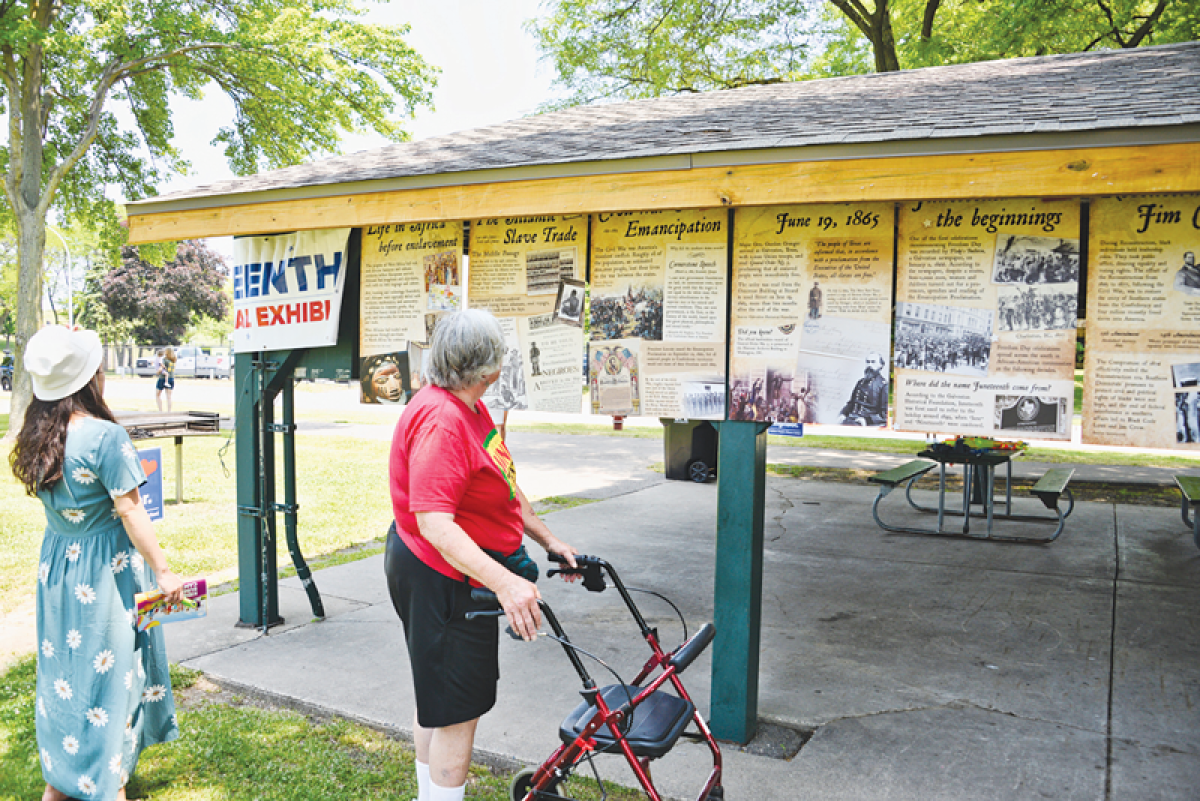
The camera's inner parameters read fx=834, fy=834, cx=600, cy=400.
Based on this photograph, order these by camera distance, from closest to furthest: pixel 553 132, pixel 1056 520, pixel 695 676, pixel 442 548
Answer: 1. pixel 442 548
2. pixel 695 676
3. pixel 553 132
4. pixel 1056 520

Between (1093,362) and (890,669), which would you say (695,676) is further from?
(1093,362)

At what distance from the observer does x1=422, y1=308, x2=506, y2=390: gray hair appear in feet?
8.07

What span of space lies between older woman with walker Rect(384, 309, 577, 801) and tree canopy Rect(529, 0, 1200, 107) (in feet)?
50.6

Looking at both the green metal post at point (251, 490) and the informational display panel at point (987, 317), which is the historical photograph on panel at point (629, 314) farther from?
the green metal post at point (251, 490)

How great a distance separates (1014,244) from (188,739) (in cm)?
405

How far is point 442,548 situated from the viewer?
2316mm

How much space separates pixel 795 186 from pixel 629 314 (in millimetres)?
997

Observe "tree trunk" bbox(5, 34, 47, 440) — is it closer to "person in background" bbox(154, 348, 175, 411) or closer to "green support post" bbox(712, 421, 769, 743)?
"person in background" bbox(154, 348, 175, 411)

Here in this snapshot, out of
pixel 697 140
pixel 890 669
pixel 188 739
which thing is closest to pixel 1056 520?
pixel 890 669

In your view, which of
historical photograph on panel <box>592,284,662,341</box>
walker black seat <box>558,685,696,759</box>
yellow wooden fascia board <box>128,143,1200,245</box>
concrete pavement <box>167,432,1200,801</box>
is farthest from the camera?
historical photograph on panel <box>592,284,662,341</box>

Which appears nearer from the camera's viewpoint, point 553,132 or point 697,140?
point 697,140

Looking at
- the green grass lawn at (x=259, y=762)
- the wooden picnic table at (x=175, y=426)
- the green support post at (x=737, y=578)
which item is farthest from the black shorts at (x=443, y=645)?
the wooden picnic table at (x=175, y=426)

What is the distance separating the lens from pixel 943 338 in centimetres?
330

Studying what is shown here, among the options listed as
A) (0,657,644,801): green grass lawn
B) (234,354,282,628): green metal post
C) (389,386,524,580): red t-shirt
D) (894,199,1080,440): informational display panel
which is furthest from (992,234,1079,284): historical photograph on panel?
(234,354,282,628): green metal post
